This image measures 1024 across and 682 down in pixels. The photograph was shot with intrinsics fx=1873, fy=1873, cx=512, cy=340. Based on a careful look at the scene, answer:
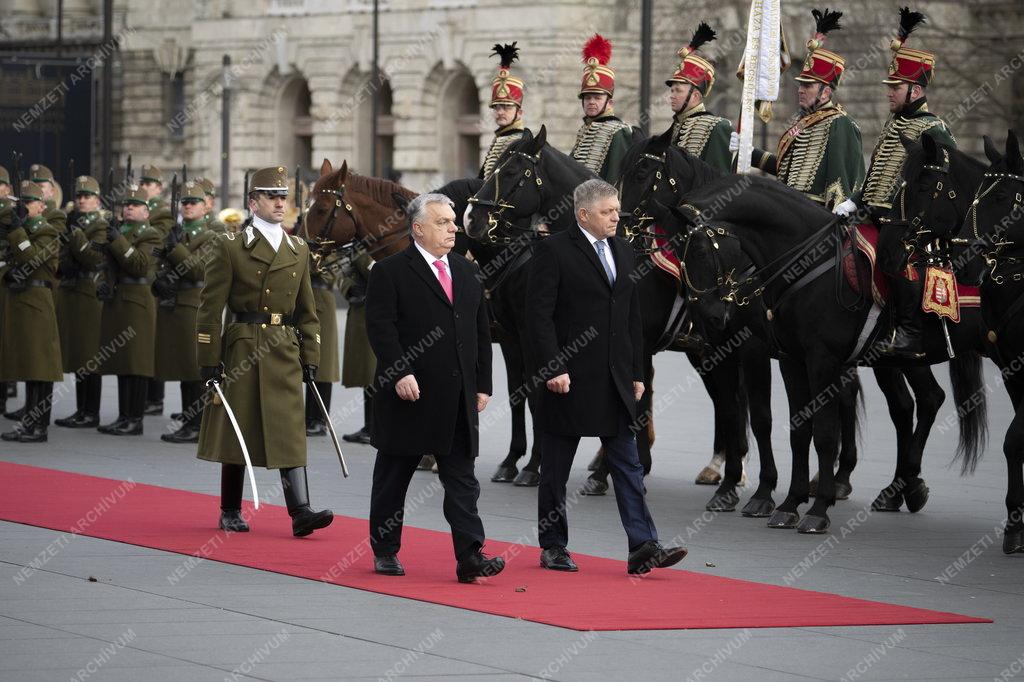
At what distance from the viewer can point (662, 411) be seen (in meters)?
18.9

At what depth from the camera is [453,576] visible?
950cm

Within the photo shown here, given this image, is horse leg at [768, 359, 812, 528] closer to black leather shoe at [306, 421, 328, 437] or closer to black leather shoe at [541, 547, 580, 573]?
black leather shoe at [541, 547, 580, 573]

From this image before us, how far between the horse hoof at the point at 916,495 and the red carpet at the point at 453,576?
121 inches

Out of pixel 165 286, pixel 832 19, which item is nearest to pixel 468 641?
pixel 832 19

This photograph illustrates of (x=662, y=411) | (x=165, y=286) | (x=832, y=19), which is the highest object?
(x=832, y=19)

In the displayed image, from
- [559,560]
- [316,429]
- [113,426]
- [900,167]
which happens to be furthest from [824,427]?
[113,426]

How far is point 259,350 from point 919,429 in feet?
15.6

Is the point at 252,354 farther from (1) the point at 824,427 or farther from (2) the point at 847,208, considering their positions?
(2) the point at 847,208

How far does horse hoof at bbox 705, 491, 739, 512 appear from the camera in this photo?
12227 mm

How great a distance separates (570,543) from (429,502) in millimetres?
1871

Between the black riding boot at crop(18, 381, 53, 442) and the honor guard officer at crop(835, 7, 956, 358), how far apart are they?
6.99 metres

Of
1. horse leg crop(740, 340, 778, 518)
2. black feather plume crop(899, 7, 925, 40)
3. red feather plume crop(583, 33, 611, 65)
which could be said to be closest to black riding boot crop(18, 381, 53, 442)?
red feather plume crop(583, 33, 611, 65)

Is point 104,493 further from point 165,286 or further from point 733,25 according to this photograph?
point 733,25

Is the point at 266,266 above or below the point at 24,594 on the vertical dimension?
above
